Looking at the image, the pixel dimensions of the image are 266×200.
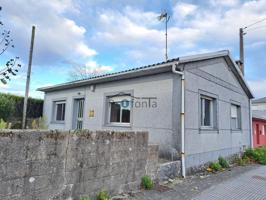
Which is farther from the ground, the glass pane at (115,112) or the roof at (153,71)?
the roof at (153,71)

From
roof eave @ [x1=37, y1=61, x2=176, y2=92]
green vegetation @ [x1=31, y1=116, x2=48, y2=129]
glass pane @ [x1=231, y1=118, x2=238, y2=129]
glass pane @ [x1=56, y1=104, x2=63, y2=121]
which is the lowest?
green vegetation @ [x1=31, y1=116, x2=48, y2=129]

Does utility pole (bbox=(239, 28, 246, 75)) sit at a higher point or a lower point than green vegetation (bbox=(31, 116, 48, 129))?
higher

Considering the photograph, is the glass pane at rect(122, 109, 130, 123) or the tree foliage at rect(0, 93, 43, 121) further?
the tree foliage at rect(0, 93, 43, 121)

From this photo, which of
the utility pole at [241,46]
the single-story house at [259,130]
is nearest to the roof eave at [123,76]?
the utility pole at [241,46]

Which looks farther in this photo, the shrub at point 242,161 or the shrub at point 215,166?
the shrub at point 242,161

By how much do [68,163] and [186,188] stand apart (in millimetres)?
3576

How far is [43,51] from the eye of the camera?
14.3 metres

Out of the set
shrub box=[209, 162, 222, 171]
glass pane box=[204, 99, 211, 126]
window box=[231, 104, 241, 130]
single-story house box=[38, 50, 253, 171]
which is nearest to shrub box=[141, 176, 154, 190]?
single-story house box=[38, 50, 253, 171]

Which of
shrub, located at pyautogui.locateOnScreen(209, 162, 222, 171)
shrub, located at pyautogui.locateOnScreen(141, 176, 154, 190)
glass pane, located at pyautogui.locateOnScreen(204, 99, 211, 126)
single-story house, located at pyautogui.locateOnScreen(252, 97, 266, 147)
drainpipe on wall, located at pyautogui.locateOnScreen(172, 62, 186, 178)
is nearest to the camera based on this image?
shrub, located at pyautogui.locateOnScreen(141, 176, 154, 190)

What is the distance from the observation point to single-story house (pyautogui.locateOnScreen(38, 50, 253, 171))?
8.06m

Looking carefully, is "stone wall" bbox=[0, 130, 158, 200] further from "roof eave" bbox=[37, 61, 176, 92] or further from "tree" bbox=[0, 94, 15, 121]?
"tree" bbox=[0, 94, 15, 121]

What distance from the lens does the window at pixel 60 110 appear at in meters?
13.5

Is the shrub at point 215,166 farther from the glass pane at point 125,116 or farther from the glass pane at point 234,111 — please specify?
the glass pane at point 234,111

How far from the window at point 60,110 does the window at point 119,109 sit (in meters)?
4.11
